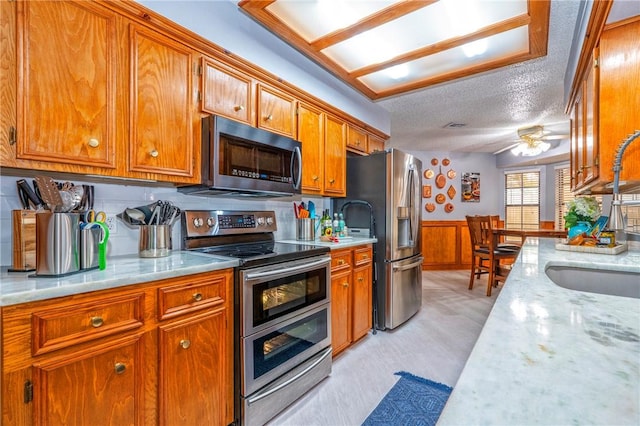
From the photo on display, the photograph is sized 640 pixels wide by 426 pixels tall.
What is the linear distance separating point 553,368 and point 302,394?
1763mm

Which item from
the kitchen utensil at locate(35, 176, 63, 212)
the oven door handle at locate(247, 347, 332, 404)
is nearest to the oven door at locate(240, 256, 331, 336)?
the oven door handle at locate(247, 347, 332, 404)

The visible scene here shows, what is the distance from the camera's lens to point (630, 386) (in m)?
0.43

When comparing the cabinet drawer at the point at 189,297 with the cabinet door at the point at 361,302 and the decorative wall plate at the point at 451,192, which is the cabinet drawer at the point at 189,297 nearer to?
the cabinet door at the point at 361,302

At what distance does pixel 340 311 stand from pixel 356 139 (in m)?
1.80

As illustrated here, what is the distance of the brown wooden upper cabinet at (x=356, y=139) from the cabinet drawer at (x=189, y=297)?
211cm

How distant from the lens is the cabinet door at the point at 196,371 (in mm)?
1350

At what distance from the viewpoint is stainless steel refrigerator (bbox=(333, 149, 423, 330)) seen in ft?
9.52

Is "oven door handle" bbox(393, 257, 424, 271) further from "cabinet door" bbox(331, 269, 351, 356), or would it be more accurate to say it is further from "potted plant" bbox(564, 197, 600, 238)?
"potted plant" bbox(564, 197, 600, 238)

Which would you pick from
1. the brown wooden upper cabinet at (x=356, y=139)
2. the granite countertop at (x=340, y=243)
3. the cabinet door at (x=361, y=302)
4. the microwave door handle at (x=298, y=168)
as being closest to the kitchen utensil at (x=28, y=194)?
the microwave door handle at (x=298, y=168)

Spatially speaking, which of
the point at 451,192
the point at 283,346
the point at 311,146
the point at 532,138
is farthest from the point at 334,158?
the point at 451,192

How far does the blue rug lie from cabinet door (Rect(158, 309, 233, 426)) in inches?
31.9

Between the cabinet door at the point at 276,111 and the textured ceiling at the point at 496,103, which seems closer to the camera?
the cabinet door at the point at 276,111

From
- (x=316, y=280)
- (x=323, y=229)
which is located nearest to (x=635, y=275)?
(x=316, y=280)

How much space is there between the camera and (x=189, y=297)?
143cm
